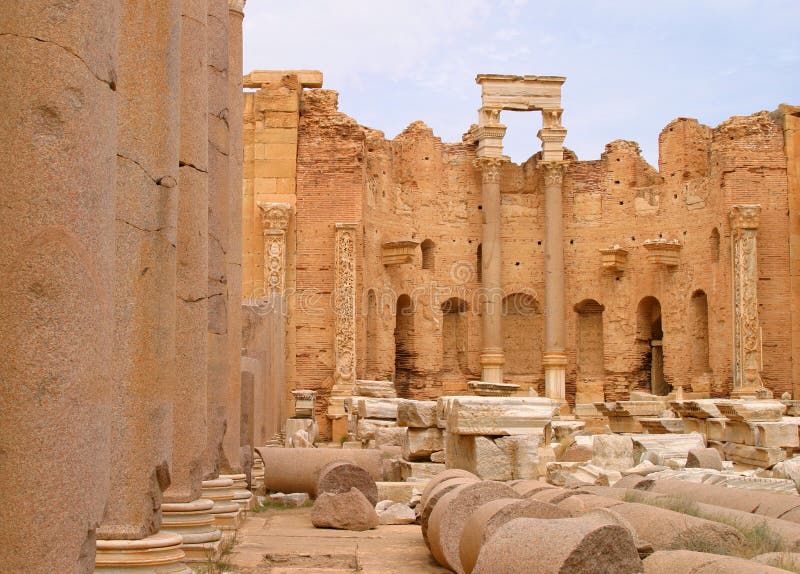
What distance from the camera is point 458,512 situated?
25.4 feet

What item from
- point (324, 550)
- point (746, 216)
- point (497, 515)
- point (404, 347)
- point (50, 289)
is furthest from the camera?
point (404, 347)

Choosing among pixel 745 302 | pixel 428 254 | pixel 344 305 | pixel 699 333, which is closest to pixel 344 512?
pixel 344 305

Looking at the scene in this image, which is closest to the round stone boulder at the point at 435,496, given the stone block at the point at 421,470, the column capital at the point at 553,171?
the stone block at the point at 421,470

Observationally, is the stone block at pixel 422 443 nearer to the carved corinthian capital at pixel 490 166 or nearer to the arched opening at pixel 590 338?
the carved corinthian capital at pixel 490 166

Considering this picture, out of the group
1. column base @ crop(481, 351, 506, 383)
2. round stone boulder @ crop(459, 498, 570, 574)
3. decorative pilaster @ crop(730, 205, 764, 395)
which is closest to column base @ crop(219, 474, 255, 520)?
round stone boulder @ crop(459, 498, 570, 574)

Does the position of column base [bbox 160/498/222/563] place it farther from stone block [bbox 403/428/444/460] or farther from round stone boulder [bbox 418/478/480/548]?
stone block [bbox 403/428/444/460]

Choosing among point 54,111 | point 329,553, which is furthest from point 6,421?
point 329,553

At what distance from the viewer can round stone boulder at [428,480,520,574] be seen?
7.61m

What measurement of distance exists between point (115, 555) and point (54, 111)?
259 centimetres

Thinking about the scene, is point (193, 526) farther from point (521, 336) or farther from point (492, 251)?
point (521, 336)

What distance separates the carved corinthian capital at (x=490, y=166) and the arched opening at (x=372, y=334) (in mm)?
4411

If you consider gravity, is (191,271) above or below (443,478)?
above

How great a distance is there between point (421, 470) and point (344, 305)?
404 inches

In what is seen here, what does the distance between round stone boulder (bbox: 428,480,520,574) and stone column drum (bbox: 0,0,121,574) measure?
4.13m
